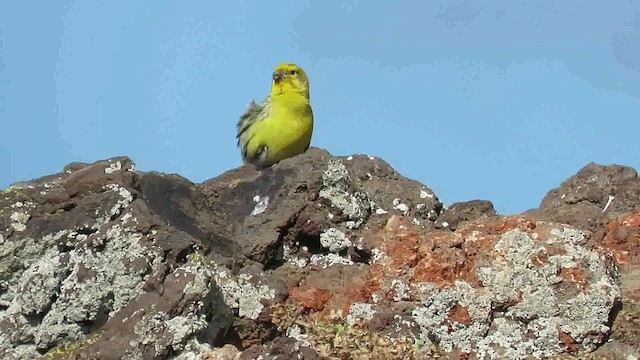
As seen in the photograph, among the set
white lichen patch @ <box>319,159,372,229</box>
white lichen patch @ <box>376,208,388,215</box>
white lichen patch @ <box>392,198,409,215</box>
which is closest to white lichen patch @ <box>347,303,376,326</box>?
white lichen patch @ <box>319,159,372,229</box>

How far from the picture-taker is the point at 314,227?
584 cm

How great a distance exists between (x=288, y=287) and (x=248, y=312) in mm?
564

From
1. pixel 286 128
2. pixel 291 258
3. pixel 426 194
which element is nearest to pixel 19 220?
pixel 291 258

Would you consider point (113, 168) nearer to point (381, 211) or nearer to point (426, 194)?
point (381, 211)

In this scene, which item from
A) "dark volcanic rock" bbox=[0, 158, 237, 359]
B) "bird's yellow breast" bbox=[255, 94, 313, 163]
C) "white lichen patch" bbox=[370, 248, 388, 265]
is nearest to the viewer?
"dark volcanic rock" bbox=[0, 158, 237, 359]

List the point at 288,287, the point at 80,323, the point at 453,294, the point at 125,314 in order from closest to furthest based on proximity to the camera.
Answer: the point at 125,314, the point at 80,323, the point at 453,294, the point at 288,287

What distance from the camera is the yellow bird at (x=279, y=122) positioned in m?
9.60

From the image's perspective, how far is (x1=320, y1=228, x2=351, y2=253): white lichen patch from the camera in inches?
230

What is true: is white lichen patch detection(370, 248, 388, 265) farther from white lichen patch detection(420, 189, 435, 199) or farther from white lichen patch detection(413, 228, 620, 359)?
white lichen patch detection(420, 189, 435, 199)

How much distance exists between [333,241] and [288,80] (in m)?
4.66

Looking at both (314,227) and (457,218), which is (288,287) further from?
(457,218)

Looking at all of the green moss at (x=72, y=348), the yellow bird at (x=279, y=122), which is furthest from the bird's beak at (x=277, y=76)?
the green moss at (x=72, y=348)

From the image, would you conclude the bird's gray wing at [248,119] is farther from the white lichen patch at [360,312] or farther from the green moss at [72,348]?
the green moss at [72,348]

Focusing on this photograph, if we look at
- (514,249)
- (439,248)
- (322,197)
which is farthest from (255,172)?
(514,249)
